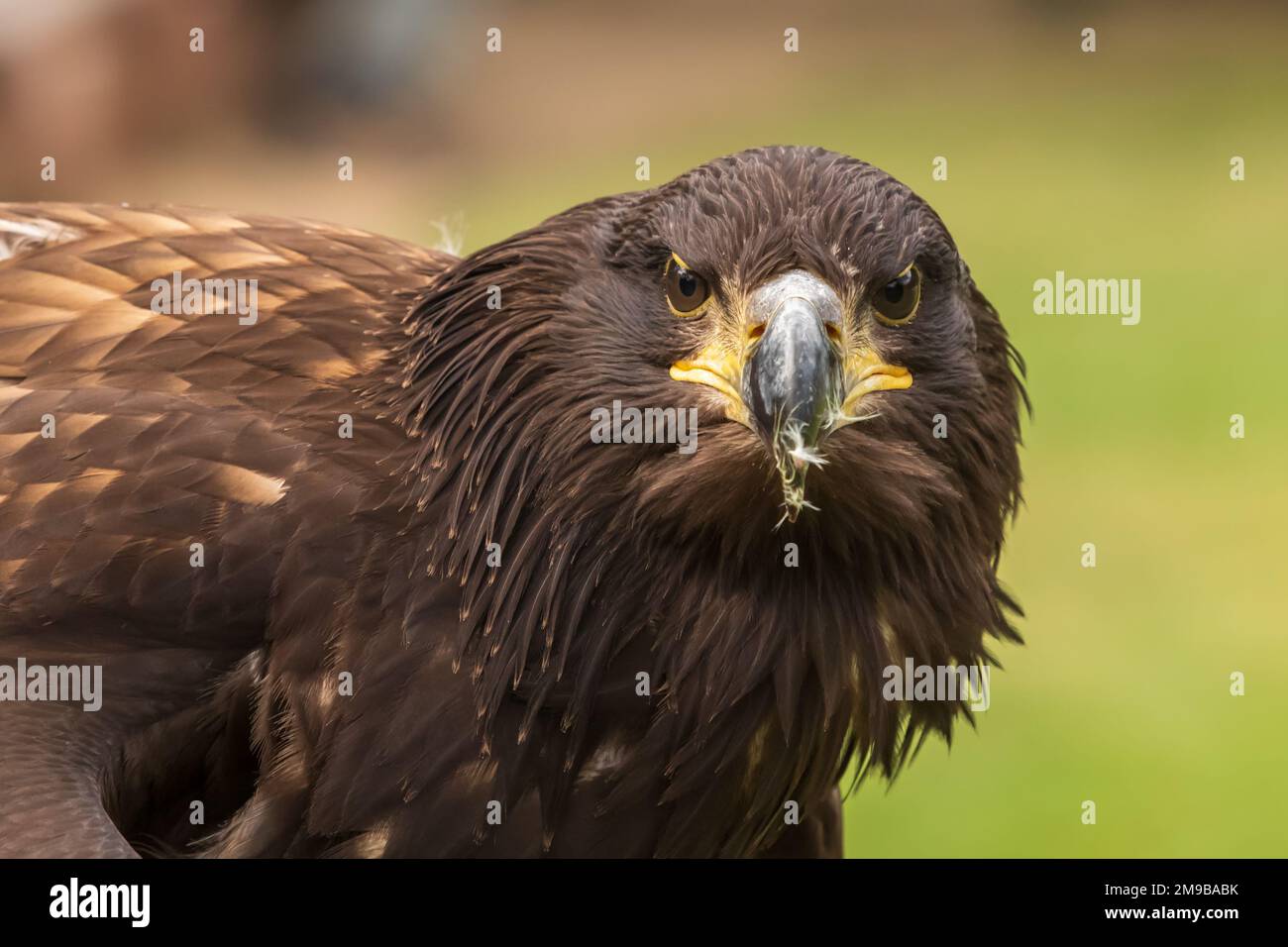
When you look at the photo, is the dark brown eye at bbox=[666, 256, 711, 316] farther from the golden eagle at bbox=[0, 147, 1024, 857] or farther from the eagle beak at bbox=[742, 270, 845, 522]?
the eagle beak at bbox=[742, 270, 845, 522]

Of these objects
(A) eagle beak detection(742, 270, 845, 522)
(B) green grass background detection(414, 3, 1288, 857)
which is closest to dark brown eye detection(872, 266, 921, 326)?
→ (A) eagle beak detection(742, 270, 845, 522)

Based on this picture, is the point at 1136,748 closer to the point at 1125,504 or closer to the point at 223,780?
the point at 1125,504

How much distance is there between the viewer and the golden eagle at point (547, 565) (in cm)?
333

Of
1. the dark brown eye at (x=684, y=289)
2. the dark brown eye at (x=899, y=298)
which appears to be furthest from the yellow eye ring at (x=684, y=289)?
the dark brown eye at (x=899, y=298)

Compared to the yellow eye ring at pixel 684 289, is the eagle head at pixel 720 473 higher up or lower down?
lower down

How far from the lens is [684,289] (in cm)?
340

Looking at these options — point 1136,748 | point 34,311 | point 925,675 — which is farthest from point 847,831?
point 34,311

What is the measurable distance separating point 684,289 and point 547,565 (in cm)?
58

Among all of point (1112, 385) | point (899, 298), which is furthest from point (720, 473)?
point (1112, 385)

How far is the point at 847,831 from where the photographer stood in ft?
24.8

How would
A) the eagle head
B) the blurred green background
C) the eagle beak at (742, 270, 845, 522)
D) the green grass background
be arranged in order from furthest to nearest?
the blurred green background, the green grass background, the eagle head, the eagle beak at (742, 270, 845, 522)

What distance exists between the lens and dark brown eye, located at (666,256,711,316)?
3.38 m

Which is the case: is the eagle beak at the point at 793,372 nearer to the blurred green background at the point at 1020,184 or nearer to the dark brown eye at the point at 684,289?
the dark brown eye at the point at 684,289

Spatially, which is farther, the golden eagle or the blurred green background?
the blurred green background
